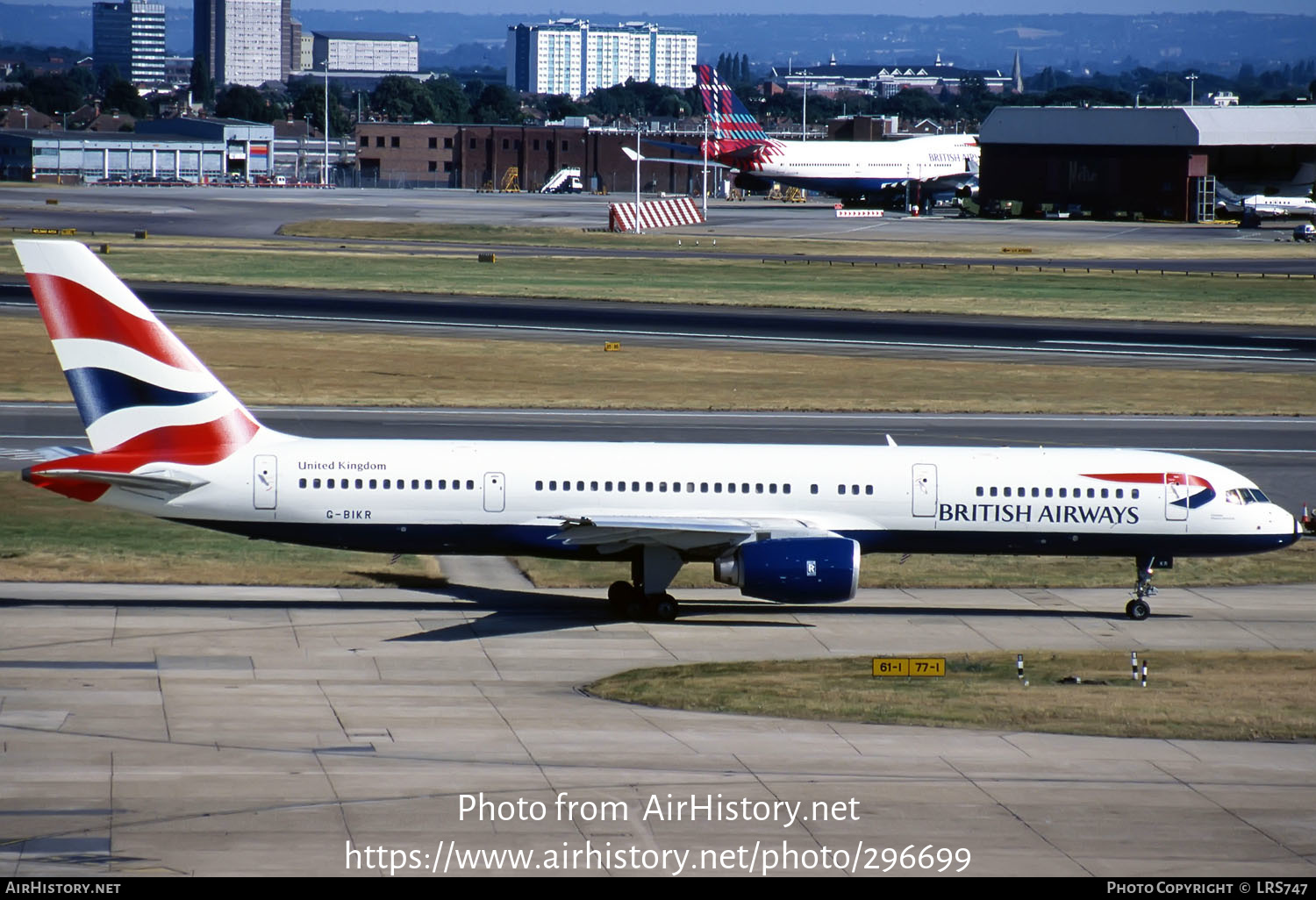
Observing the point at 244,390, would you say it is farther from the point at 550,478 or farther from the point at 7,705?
the point at 7,705

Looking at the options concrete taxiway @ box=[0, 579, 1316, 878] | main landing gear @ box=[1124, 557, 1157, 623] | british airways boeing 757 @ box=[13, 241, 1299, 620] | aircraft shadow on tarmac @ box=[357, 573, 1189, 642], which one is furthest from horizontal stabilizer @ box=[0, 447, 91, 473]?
main landing gear @ box=[1124, 557, 1157, 623]

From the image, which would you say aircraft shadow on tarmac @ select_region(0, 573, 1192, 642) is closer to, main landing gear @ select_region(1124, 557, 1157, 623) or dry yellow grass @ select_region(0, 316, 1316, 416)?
main landing gear @ select_region(1124, 557, 1157, 623)

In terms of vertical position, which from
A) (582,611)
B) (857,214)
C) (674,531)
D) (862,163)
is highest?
(862,163)

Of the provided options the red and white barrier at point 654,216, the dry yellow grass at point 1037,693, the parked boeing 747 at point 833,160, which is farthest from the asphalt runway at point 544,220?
the dry yellow grass at point 1037,693

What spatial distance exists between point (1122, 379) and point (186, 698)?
51.8 meters

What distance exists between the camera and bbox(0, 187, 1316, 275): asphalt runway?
436ft

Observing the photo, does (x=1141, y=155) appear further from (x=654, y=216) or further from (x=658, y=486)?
(x=658, y=486)

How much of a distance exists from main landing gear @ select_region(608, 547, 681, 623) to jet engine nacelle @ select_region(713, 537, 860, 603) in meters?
2.15

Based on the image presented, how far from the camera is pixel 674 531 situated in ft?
111

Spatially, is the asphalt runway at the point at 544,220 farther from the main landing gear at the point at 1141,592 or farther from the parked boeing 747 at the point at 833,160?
the main landing gear at the point at 1141,592

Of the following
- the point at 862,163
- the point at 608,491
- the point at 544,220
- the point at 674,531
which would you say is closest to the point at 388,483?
the point at 608,491

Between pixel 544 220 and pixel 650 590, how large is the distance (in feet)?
413

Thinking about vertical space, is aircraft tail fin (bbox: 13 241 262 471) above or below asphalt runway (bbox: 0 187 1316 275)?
below

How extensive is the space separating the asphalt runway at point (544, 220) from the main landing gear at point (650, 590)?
89.8 metres
